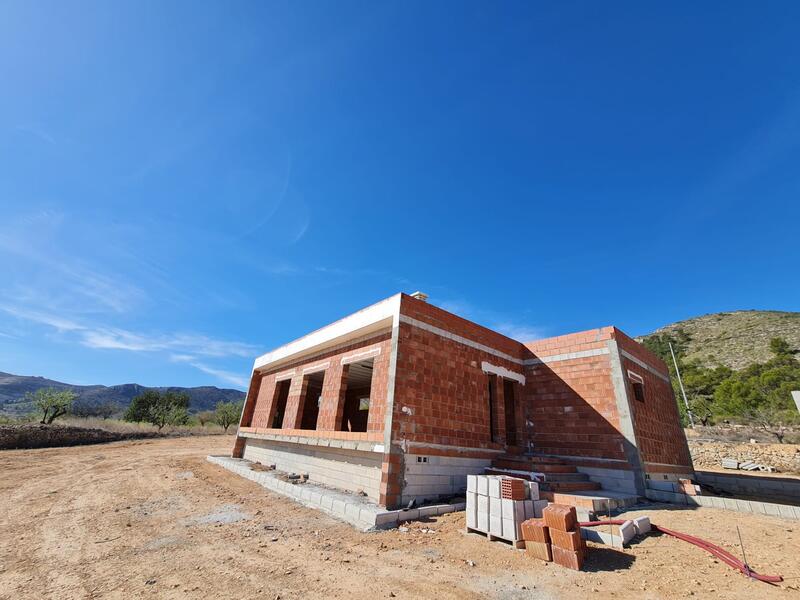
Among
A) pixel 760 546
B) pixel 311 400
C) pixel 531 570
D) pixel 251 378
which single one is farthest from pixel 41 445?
pixel 760 546

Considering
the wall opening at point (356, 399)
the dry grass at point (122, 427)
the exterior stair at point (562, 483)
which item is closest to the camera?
the exterior stair at point (562, 483)

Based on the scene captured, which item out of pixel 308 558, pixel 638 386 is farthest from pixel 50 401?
pixel 638 386

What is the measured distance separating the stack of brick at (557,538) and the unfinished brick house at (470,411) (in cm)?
223

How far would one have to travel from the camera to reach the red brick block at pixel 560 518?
15.8 feet

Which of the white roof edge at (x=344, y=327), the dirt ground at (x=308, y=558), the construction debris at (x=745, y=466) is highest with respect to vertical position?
the white roof edge at (x=344, y=327)

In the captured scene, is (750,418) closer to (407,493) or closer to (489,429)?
(489,429)

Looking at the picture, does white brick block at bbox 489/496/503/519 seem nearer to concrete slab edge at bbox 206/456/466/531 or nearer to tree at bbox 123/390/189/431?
concrete slab edge at bbox 206/456/466/531

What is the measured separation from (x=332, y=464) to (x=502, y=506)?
5.54 metres

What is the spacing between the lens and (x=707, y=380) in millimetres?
38406

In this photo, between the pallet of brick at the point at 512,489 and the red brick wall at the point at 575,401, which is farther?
the red brick wall at the point at 575,401

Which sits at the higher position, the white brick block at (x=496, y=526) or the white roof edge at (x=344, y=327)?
the white roof edge at (x=344, y=327)

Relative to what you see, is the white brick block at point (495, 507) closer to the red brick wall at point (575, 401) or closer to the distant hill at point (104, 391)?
the red brick wall at point (575, 401)

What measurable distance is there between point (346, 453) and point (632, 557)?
6.55 metres

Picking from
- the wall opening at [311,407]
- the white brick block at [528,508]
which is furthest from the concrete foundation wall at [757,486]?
the wall opening at [311,407]
